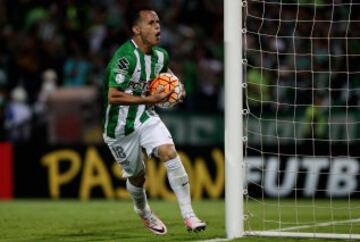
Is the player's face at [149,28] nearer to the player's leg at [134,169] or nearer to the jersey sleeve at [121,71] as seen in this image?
the jersey sleeve at [121,71]

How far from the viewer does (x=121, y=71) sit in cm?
941

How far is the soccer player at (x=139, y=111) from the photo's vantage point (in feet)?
30.3

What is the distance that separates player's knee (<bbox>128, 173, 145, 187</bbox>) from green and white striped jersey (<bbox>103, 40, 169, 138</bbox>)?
0.52 meters

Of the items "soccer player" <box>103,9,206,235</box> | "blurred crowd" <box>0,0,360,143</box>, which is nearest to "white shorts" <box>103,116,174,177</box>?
"soccer player" <box>103,9,206,235</box>

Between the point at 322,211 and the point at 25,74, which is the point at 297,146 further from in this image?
the point at 25,74

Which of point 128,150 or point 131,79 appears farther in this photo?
point 128,150

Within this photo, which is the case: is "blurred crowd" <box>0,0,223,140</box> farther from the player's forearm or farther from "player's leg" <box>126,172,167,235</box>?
the player's forearm

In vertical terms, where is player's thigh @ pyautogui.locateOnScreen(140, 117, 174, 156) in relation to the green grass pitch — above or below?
above

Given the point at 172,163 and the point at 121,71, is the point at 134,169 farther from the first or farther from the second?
the point at 121,71

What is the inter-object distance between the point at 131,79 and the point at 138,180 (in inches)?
41.6

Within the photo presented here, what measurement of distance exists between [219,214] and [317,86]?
5338 mm

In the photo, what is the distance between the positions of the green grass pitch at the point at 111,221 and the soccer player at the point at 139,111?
45 cm

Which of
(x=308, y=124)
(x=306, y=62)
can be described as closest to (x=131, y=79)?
(x=308, y=124)

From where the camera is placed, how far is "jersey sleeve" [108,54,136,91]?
936 centimetres
